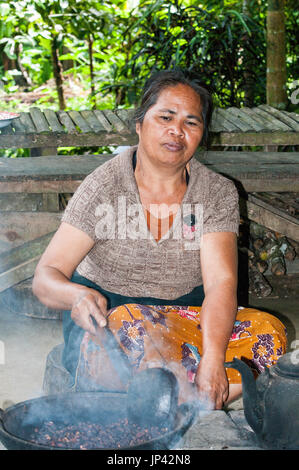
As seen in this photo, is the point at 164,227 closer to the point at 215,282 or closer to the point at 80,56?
the point at 215,282

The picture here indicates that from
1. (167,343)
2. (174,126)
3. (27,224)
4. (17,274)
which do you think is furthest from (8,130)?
(167,343)

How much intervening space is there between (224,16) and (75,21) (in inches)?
65.9

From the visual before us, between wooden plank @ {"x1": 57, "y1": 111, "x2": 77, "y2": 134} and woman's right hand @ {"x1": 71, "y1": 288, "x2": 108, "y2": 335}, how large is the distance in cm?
205

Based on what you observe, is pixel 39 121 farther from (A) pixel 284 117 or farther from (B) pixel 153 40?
(B) pixel 153 40

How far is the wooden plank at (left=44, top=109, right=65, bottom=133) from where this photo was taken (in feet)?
12.6

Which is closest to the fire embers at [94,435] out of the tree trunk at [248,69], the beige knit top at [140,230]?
the beige knit top at [140,230]

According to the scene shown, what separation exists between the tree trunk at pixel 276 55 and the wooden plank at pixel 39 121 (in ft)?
6.52

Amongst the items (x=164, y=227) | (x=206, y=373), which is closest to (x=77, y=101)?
(x=164, y=227)

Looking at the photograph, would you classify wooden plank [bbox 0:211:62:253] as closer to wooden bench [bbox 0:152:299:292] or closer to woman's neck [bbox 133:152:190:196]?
wooden bench [bbox 0:152:299:292]

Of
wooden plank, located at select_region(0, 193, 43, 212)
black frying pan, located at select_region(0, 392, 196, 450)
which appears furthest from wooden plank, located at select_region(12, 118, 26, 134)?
black frying pan, located at select_region(0, 392, 196, 450)

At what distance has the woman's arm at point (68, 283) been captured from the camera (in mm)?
1849

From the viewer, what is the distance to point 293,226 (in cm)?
365

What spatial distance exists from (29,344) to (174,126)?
1.74m

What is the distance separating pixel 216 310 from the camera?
213 centimetres
